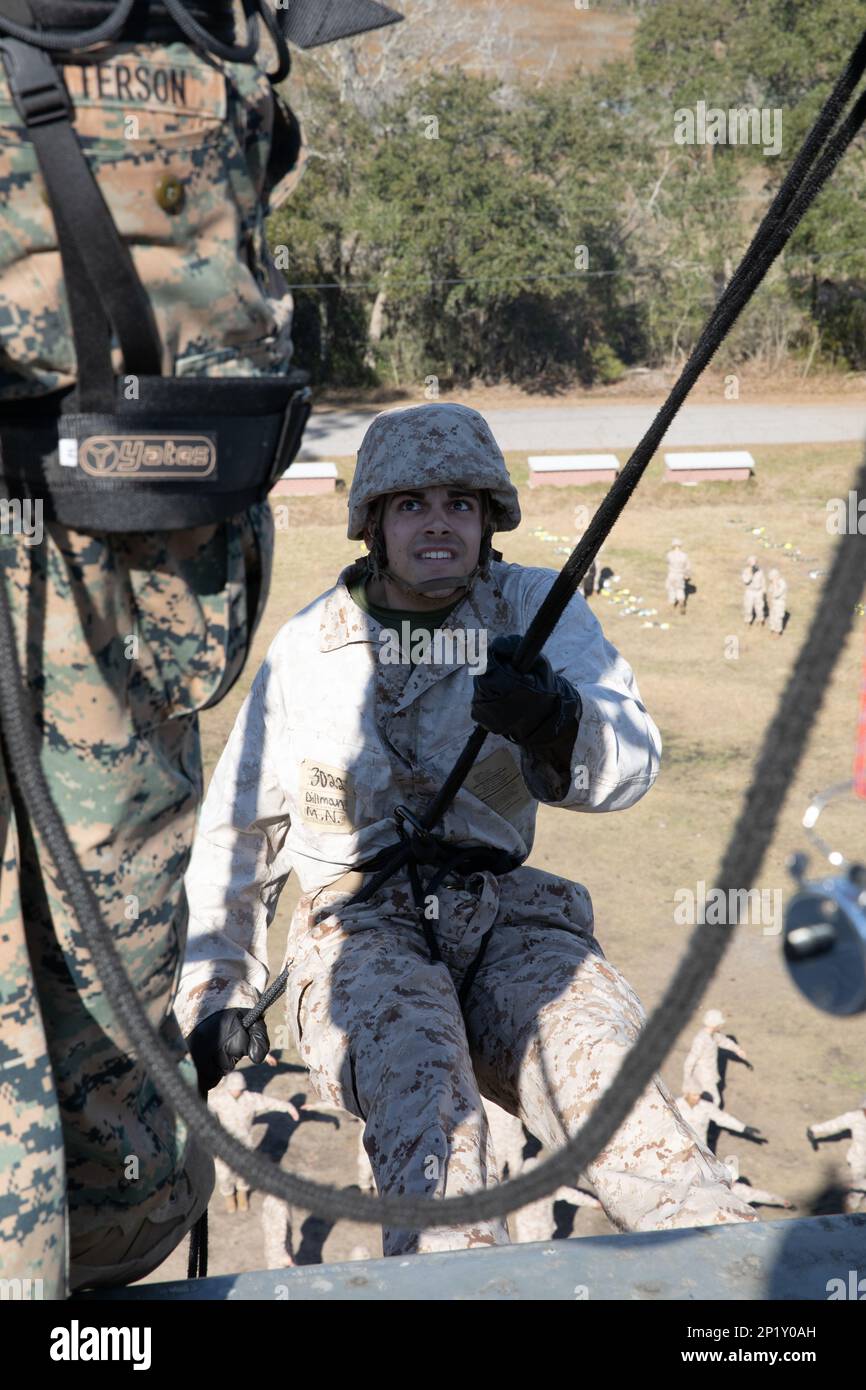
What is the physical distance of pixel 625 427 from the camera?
68.0ft

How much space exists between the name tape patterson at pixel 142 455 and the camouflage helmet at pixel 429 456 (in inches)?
67.6

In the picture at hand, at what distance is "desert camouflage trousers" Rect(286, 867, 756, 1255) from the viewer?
264cm

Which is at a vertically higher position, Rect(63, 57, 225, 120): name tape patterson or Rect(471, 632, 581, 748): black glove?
Rect(63, 57, 225, 120): name tape patterson

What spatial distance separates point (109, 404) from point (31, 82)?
1.13ft

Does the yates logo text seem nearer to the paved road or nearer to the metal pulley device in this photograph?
the metal pulley device

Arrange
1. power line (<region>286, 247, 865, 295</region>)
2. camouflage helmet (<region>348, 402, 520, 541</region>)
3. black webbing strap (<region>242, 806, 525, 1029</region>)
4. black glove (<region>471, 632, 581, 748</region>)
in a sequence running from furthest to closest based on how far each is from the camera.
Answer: power line (<region>286, 247, 865, 295</region>)
camouflage helmet (<region>348, 402, 520, 541</region>)
black webbing strap (<region>242, 806, 525, 1029</region>)
black glove (<region>471, 632, 581, 748</region>)

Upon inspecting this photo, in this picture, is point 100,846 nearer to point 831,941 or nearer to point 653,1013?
point 653,1013

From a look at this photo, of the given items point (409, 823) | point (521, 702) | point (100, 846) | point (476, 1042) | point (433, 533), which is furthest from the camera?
point (433, 533)

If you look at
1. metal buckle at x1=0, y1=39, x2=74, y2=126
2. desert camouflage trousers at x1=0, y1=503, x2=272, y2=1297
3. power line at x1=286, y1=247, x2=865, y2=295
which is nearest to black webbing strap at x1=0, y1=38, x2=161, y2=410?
metal buckle at x1=0, y1=39, x2=74, y2=126

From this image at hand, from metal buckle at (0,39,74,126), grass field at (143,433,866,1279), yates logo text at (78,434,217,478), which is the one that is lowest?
grass field at (143,433,866,1279)

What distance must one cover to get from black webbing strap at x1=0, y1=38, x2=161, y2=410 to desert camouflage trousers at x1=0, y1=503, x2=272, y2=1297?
213mm

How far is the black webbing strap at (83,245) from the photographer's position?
5.10 ft

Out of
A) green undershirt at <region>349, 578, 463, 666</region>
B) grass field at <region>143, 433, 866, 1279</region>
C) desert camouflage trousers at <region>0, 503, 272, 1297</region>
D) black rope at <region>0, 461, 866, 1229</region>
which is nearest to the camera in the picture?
black rope at <region>0, 461, 866, 1229</region>

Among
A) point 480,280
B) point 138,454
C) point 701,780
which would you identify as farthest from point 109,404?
point 480,280
